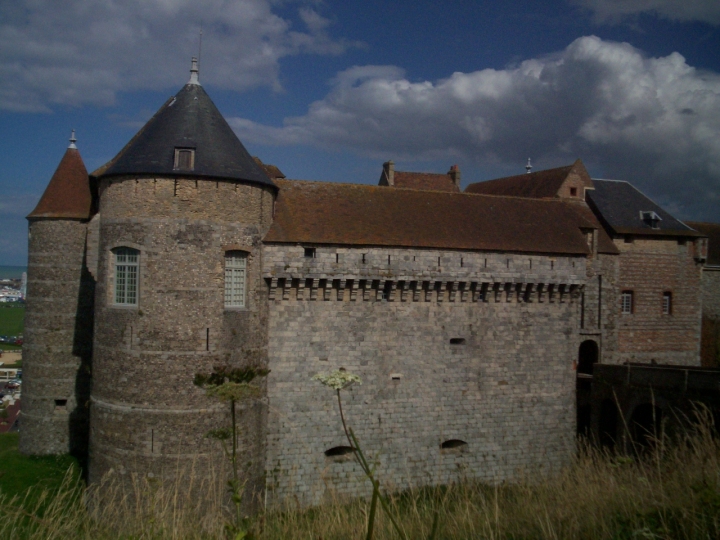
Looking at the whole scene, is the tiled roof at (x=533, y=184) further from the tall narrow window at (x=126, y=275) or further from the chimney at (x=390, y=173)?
the tall narrow window at (x=126, y=275)

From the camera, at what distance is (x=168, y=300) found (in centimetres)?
1431

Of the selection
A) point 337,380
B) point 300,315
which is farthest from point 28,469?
point 337,380

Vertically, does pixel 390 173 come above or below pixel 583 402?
above

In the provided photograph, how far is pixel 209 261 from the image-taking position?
14.6m

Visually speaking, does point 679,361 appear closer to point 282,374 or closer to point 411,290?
point 411,290

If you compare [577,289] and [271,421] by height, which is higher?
[577,289]

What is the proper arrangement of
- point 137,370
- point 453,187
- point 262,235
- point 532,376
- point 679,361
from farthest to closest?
1. point 453,187
2. point 679,361
3. point 532,376
4. point 262,235
5. point 137,370

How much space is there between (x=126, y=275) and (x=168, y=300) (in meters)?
1.41

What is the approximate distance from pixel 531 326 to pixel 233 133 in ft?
35.7

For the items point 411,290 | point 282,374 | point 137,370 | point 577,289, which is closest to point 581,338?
point 577,289

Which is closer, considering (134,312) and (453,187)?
(134,312)

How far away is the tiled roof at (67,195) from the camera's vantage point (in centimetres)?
1806

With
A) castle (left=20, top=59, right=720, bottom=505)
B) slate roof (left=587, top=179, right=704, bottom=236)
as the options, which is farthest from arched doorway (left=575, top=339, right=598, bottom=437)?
slate roof (left=587, top=179, right=704, bottom=236)

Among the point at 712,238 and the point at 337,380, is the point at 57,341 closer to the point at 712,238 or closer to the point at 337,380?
the point at 337,380
